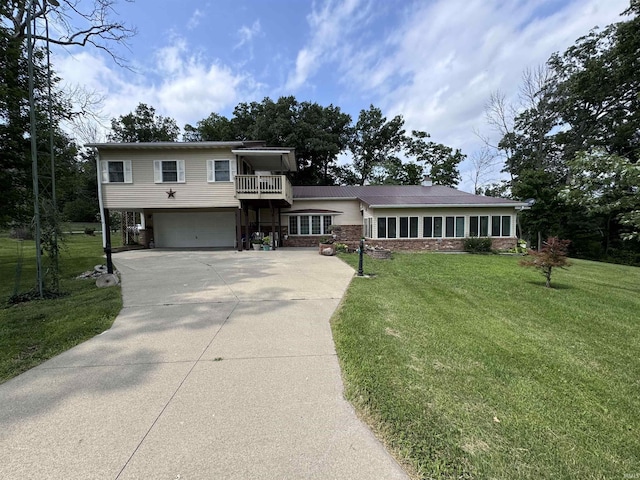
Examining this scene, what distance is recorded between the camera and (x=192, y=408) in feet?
8.19

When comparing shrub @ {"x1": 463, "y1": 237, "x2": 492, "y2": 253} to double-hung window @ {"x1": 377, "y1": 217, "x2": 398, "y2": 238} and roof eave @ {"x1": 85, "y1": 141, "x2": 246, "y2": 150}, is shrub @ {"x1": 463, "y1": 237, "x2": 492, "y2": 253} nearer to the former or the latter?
double-hung window @ {"x1": 377, "y1": 217, "x2": 398, "y2": 238}

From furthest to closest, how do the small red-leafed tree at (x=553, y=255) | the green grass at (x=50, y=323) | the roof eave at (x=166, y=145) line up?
the roof eave at (x=166, y=145), the small red-leafed tree at (x=553, y=255), the green grass at (x=50, y=323)

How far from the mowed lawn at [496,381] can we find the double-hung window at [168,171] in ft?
40.8

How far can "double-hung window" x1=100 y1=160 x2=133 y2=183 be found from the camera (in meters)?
14.9

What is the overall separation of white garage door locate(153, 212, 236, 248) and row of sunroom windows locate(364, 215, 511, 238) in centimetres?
926

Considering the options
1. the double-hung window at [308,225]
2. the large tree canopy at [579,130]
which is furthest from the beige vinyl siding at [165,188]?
the large tree canopy at [579,130]

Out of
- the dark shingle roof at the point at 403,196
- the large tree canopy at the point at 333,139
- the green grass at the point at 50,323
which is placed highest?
the large tree canopy at the point at 333,139

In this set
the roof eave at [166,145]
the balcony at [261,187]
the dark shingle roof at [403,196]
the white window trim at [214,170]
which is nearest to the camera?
the roof eave at [166,145]

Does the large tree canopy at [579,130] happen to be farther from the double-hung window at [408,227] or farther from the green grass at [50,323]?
the green grass at [50,323]

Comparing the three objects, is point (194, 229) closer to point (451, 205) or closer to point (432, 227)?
point (432, 227)

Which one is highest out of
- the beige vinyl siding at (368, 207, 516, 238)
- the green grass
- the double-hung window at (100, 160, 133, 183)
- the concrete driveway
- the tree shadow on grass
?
the double-hung window at (100, 160, 133, 183)

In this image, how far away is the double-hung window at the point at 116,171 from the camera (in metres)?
14.9

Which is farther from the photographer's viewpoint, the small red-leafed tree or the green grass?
the small red-leafed tree

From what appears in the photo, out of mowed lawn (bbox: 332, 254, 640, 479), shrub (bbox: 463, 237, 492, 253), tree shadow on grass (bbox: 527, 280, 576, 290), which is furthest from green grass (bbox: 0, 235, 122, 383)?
shrub (bbox: 463, 237, 492, 253)
